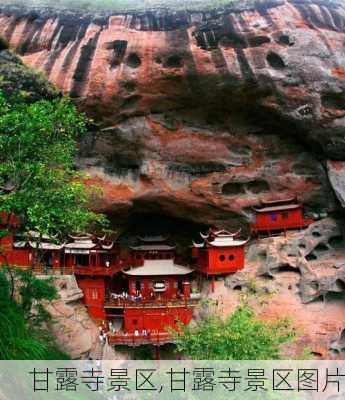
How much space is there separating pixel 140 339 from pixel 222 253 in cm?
461

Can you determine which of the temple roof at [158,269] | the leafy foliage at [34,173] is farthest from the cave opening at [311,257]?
the leafy foliage at [34,173]

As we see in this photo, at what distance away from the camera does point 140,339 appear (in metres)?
18.2

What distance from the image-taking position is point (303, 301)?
18547mm

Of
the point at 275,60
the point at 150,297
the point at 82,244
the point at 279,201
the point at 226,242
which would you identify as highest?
the point at 275,60

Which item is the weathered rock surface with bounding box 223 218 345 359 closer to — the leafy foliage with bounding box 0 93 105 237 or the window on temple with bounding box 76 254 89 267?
the window on temple with bounding box 76 254 89 267

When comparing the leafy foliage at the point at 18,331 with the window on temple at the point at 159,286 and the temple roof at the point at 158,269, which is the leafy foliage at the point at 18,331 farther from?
the window on temple at the point at 159,286

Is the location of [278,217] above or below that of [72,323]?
above

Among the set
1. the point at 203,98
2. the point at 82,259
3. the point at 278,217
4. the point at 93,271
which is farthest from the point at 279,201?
the point at 82,259

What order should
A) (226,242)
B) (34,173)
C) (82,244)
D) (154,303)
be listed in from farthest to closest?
(82,244), (226,242), (154,303), (34,173)

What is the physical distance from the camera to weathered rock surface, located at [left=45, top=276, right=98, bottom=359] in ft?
55.0

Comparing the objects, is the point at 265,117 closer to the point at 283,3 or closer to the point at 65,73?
the point at 283,3

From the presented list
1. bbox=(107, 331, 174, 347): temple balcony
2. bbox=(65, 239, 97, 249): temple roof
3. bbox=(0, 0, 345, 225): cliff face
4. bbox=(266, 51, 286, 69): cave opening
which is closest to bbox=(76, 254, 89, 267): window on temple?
bbox=(65, 239, 97, 249): temple roof

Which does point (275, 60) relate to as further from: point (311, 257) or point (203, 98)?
point (311, 257)

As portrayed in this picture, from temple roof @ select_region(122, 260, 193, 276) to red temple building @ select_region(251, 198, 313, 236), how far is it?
3259 millimetres
